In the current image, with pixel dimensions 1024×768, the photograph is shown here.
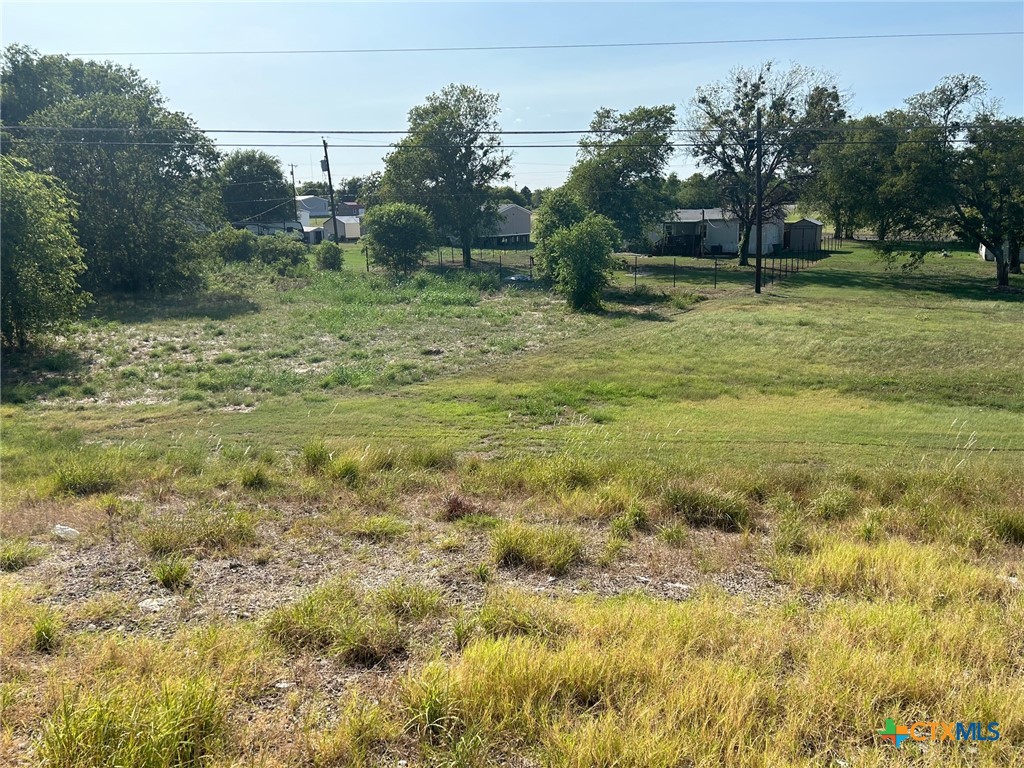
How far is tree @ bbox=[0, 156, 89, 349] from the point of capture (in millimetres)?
19656

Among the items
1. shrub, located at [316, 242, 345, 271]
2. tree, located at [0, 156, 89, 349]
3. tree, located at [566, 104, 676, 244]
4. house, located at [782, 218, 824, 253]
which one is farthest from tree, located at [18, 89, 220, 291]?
house, located at [782, 218, 824, 253]

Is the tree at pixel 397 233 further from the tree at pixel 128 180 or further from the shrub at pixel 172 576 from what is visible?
the shrub at pixel 172 576

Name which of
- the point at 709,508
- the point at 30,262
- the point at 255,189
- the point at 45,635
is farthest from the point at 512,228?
the point at 45,635

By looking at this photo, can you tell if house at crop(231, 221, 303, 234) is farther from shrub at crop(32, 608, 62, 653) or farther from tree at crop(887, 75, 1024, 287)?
shrub at crop(32, 608, 62, 653)

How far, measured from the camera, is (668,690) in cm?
400

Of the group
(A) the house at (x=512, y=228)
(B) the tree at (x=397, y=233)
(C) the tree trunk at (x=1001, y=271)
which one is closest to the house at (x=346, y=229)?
(A) the house at (x=512, y=228)

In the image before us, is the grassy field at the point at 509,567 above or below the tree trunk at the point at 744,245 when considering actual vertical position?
below

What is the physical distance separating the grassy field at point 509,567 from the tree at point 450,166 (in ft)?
118

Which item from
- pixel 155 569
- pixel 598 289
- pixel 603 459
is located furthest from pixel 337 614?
pixel 598 289

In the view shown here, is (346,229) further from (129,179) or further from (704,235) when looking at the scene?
(129,179)

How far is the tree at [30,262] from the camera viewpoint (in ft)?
64.5

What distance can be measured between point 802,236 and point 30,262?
5961 centimetres

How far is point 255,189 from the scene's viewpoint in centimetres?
8644

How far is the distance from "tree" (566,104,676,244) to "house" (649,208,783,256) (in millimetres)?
5432
